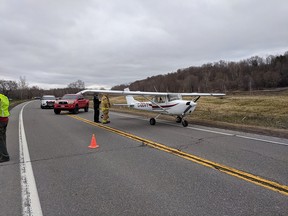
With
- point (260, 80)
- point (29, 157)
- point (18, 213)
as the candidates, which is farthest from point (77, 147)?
point (260, 80)

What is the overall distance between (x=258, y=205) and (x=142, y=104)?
12.3 m

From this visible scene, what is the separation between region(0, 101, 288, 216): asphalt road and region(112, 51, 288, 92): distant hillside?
106998 millimetres

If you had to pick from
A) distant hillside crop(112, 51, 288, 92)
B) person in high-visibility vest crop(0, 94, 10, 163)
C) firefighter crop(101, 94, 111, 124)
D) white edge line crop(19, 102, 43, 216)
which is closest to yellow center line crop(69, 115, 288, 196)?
white edge line crop(19, 102, 43, 216)

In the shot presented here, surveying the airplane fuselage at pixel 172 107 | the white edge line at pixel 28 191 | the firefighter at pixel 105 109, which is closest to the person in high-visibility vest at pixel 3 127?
the white edge line at pixel 28 191

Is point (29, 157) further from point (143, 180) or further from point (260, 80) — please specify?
point (260, 80)

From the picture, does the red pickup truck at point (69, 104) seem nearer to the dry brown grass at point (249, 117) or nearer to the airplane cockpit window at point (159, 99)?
the dry brown grass at point (249, 117)

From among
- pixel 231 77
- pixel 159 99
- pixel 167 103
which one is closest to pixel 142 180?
pixel 167 103

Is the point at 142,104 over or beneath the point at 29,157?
over

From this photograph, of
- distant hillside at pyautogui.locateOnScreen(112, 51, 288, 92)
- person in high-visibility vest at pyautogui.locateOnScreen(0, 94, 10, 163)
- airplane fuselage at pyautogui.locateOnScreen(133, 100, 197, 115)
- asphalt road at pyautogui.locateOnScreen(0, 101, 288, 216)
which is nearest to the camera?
asphalt road at pyautogui.locateOnScreen(0, 101, 288, 216)

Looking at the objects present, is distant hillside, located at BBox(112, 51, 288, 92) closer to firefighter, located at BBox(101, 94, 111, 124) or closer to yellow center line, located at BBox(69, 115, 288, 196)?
firefighter, located at BBox(101, 94, 111, 124)

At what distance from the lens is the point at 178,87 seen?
469ft

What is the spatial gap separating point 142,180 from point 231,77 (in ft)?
458

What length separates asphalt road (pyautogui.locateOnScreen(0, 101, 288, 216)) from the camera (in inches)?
145

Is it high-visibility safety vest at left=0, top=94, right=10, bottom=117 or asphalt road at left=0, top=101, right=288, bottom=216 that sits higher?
high-visibility safety vest at left=0, top=94, right=10, bottom=117
